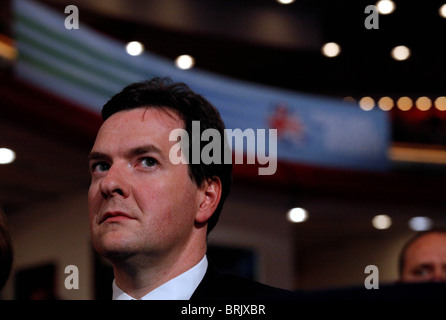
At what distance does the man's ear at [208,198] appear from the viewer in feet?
3.92

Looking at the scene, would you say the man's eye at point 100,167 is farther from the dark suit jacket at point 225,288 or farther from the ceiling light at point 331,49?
the ceiling light at point 331,49

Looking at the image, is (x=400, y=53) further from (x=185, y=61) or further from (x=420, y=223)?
(x=185, y=61)

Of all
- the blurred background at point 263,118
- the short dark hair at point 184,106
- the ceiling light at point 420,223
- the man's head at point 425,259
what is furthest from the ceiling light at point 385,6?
the short dark hair at point 184,106

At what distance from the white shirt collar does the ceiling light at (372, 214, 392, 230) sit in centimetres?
687

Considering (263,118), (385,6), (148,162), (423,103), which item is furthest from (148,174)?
(423,103)

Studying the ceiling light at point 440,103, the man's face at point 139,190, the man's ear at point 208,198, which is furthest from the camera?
the ceiling light at point 440,103

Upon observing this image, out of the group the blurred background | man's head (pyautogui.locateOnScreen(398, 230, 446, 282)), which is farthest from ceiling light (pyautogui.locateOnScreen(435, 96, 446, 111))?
man's head (pyautogui.locateOnScreen(398, 230, 446, 282))

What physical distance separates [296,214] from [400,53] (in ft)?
9.48

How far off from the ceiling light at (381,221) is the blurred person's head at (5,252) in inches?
270

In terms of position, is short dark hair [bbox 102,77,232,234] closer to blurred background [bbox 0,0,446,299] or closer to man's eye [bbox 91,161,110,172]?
man's eye [bbox 91,161,110,172]

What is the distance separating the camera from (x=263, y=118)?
6.84 m

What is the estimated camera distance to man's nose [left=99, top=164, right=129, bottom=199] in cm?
110
